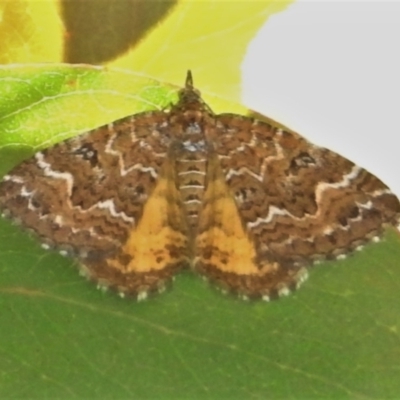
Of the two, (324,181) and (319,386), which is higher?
(324,181)

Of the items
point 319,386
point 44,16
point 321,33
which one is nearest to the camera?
point 319,386

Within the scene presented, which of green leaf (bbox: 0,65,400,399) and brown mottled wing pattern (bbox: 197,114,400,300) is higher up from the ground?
brown mottled wing pattern (bbox: 197,114,400,300)

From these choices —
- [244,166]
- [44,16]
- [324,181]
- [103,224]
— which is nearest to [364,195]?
[324,181]

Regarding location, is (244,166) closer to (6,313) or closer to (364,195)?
(364,195)

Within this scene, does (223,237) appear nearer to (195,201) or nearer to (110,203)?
(195,201)

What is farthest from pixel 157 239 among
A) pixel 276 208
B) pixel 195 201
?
pixel 276 208
